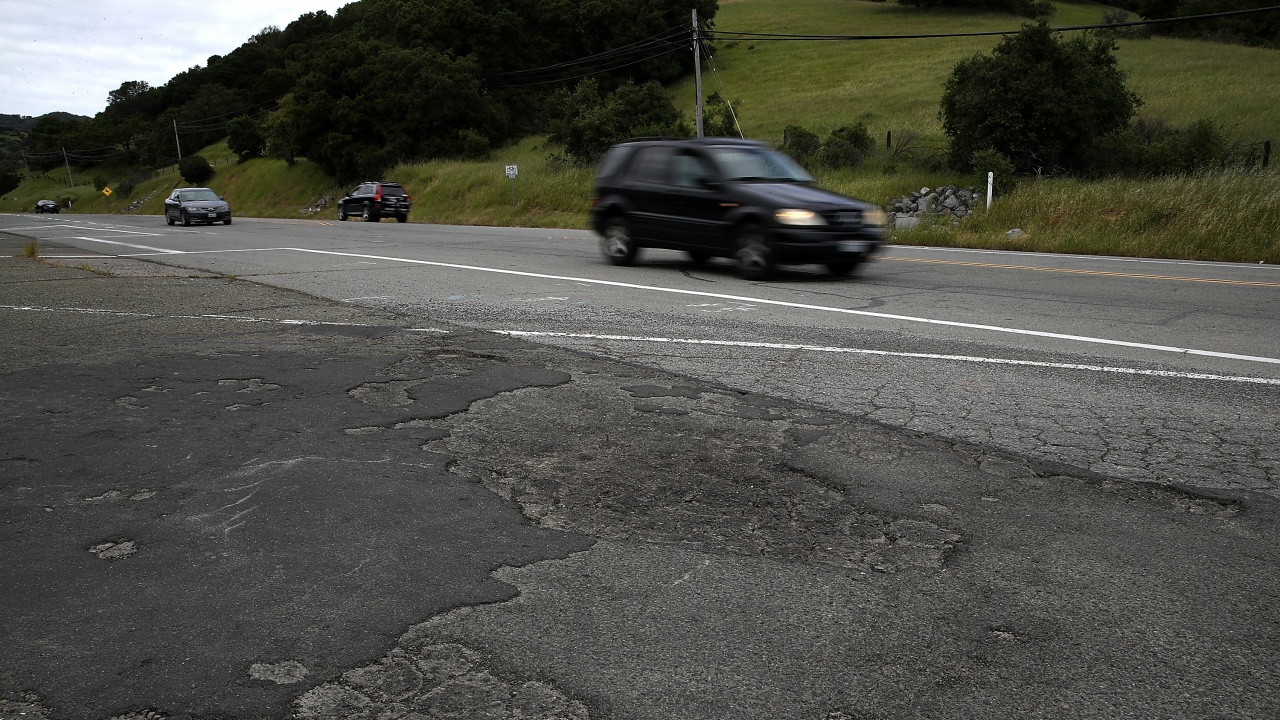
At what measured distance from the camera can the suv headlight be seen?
12.2 m

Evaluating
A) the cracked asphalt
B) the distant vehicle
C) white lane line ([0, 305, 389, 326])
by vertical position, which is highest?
the distant vehicle

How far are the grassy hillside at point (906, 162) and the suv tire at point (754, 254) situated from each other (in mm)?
7697

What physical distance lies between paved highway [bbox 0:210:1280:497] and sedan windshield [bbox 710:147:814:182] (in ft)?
4.26

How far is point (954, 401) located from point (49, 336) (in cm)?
777

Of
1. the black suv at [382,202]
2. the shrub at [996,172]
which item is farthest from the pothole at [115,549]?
the black suv at [382,202]

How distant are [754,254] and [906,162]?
23.0m

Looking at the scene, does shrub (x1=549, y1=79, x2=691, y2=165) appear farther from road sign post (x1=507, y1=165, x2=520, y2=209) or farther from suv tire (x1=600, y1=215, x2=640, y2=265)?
suv tire (x1=600, y1=215, x2=640, y2=265)

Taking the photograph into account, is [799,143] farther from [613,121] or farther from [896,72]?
[896,72]

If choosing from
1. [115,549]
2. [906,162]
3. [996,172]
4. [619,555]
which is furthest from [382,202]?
[619,555]

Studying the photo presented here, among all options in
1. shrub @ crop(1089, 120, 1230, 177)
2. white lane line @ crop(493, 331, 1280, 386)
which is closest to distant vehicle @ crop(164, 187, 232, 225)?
white lane line @ crop(493, 331, 1280, 386)

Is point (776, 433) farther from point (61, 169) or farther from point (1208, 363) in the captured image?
point (61, 169)

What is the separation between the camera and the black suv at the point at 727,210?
12.3 m

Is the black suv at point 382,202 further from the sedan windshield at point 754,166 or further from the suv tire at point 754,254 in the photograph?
the suv tire at point 754,254

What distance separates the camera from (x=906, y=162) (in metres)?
33.5
